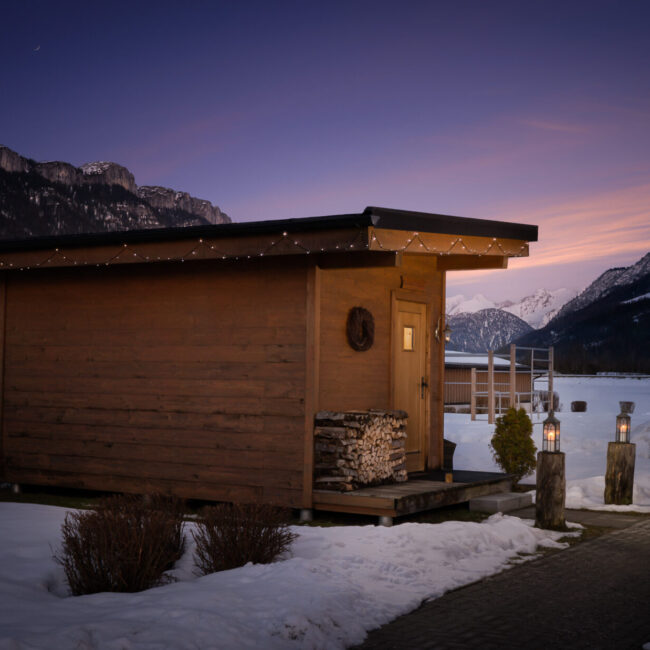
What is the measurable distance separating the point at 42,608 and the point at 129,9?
1792 centimetres

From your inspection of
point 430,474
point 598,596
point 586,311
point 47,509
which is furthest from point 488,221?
point 586,311

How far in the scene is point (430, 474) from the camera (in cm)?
1146

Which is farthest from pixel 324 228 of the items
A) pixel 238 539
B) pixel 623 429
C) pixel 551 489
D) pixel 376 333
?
pixel 623 429

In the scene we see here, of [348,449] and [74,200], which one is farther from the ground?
[74,200]

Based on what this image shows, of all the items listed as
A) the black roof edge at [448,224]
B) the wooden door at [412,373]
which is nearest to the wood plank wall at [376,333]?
the wooden door at [412,373]

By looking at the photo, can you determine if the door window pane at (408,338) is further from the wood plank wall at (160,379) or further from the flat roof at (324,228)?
the wood plank wall at (160,379)

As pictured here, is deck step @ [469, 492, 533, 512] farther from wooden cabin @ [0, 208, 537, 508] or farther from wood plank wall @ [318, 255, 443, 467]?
wood plank wall @ [318, 255, 443, 467]

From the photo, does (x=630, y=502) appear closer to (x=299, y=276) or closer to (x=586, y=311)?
(x=299, y=276)

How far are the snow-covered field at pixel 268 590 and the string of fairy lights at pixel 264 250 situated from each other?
3134 mm

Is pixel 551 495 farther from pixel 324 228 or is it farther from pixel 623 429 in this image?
pixel 324 228

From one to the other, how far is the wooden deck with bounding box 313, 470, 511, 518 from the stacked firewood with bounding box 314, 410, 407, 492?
15 centimetres

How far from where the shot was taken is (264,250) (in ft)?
31.5

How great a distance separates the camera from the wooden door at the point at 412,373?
11.2 meters

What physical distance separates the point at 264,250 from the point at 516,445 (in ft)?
18.7
